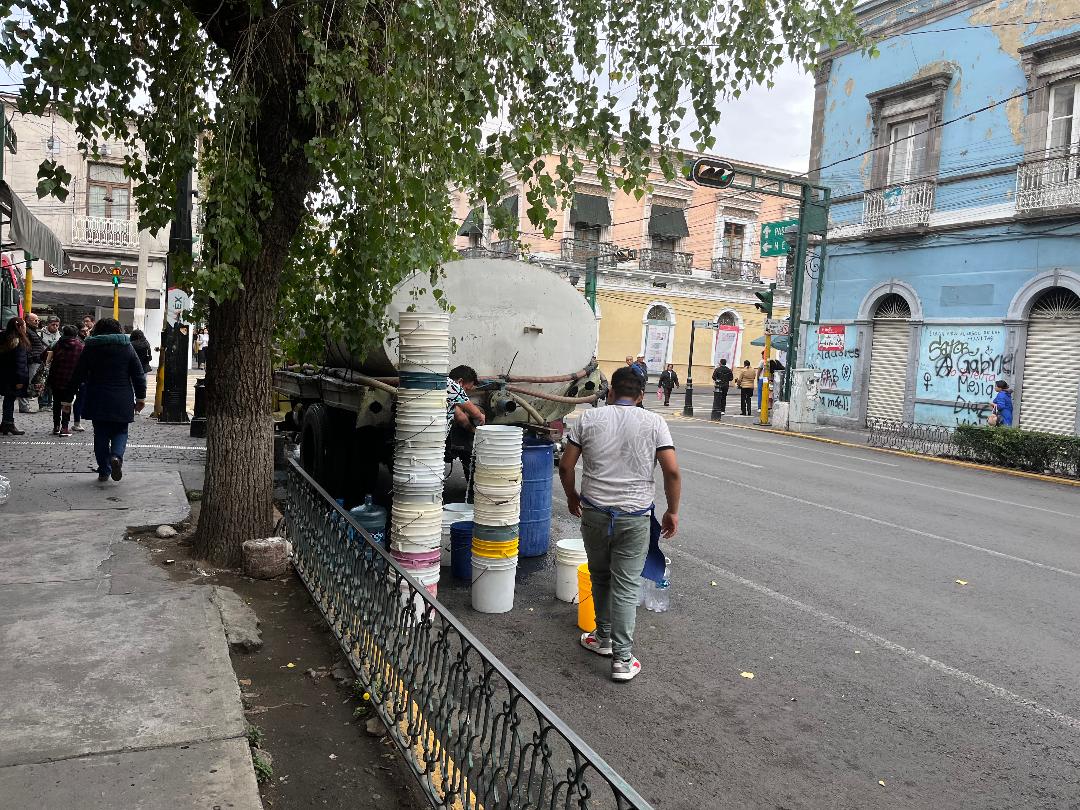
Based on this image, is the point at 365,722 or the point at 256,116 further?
the point at 256,116

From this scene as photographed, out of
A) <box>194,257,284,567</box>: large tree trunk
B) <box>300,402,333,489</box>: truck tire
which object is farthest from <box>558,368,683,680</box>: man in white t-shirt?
<box>300,402,333,489</box>: truck tire

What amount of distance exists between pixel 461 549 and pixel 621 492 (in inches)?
79.2

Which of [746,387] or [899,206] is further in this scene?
[746,387]

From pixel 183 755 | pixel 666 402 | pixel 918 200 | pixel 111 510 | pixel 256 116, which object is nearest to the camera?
pixel 183 755

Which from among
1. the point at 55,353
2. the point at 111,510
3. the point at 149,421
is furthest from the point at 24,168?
the point at 111,510

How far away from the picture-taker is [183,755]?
306 cm

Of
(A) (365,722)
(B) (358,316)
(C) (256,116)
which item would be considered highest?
(C) (256,116)

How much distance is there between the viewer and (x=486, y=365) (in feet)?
24.1

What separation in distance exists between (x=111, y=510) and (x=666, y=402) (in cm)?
2393

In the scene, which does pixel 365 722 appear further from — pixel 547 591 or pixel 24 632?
pixel 547 591

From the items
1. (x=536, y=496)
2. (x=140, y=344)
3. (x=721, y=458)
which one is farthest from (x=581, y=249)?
(x=536, y=496)

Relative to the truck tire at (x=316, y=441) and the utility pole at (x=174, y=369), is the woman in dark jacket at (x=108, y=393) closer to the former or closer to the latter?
the truck tire at (x=316, y=441)

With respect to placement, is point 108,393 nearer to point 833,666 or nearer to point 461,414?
point 461,414

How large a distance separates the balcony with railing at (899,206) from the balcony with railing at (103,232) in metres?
24.4
